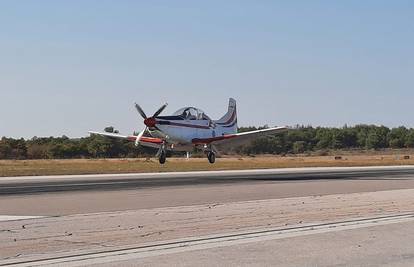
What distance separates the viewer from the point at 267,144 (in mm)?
144625

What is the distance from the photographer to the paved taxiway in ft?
37.2

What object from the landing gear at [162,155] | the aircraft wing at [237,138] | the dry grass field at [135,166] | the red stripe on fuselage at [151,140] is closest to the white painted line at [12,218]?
the dry grass field at [135,166]

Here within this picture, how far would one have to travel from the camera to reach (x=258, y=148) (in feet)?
467

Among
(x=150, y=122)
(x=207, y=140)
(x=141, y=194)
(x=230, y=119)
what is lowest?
(x=141, y=194)

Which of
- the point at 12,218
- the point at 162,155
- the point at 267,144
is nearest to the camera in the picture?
the point at 12,218

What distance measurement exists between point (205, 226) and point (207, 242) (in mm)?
2743

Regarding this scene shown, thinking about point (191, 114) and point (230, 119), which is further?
point (230, 119)

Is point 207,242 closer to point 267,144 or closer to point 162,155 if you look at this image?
point 162,155

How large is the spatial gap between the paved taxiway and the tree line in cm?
6526

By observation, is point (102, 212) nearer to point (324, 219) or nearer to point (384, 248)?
point (324, 219)

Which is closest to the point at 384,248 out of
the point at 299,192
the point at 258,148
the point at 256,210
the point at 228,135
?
the point at 256,210

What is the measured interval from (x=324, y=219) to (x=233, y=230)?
120 inches

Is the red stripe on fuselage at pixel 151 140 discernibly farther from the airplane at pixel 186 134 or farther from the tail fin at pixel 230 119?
the tail fin at pixel 230 119

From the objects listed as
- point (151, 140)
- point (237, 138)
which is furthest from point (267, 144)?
point (151, 140)
